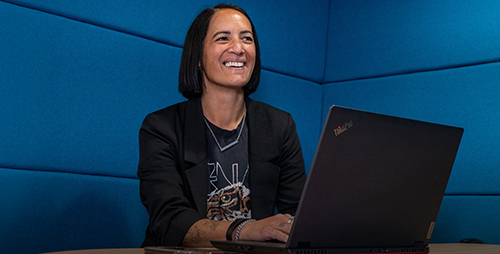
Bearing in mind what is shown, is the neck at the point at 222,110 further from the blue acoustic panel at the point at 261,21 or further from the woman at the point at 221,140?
the blue acoustic panel at the point at 261,21

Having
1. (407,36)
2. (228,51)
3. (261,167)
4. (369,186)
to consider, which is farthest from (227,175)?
(407,36)

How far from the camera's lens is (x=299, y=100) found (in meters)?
2.09

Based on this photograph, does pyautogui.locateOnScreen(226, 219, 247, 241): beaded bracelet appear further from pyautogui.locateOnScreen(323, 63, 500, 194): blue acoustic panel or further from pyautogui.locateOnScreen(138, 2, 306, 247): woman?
pyautogui.locateOnScreen(323, 63, 500, 194): blue acoustic panel

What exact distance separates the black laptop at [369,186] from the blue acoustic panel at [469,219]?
3.23 feet

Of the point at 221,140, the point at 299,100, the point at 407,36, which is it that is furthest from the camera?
the point at 299,100

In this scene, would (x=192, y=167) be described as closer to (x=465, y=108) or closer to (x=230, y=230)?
(x=230, y=230)

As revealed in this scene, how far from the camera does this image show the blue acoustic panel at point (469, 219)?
5.20 feet

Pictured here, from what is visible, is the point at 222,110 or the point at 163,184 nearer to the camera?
the point at 163,184

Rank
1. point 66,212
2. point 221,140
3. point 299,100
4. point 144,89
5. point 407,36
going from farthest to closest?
point 299,100, point 407,36, point 144,89, point 66,212, point 221,140

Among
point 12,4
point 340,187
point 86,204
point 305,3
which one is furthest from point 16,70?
point 305,3

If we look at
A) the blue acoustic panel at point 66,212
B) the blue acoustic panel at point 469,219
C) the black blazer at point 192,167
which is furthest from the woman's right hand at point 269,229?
the blue acoustic panel at point 469,219

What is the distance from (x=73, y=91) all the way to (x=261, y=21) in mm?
865

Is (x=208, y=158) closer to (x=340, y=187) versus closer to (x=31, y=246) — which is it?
(x=31, y=246)

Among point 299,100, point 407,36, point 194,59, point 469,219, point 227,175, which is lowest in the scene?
point 469,219
